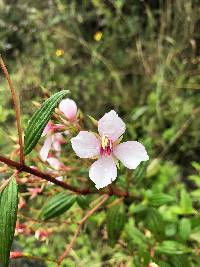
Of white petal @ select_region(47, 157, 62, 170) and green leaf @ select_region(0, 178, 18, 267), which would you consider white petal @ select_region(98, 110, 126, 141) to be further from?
white petal @ select_region(47, 157, 62, 170)

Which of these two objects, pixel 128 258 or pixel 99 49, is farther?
pixel 99 49

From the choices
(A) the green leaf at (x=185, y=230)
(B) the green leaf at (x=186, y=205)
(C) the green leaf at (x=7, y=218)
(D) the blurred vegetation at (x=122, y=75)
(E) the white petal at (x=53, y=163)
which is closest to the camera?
(C) the green leaf at (x=7, y=218)

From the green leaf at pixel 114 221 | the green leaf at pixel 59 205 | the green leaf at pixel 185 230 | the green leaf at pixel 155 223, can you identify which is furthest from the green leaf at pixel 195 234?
the green leaf at pixel 59 205

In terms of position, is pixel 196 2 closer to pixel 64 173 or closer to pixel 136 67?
pixel 136 67

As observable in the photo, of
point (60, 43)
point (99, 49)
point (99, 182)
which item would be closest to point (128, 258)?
point (99, 182)

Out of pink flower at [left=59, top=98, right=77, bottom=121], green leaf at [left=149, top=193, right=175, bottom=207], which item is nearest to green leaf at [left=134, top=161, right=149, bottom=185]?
green leaf at [left=149, top=193, right=175, bottom=207]

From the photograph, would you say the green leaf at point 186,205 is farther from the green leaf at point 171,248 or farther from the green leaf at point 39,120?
the green leaf at point 39,120

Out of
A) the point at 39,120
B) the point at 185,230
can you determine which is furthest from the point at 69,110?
the point at 185,230
